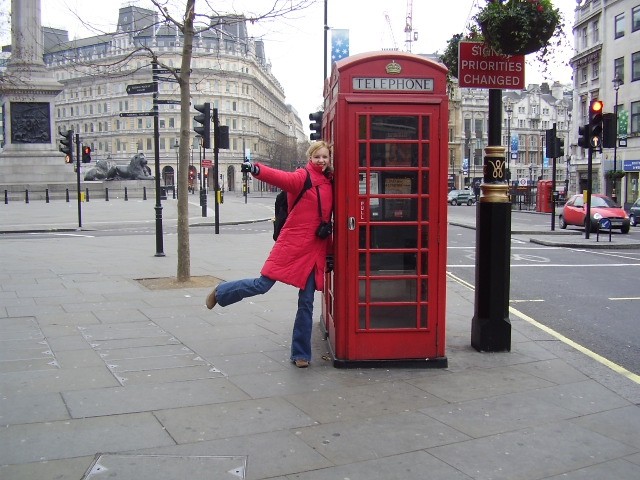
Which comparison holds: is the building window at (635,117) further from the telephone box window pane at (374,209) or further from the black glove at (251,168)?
the black glove at (251,168)

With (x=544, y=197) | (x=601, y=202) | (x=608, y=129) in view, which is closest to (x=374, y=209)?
(x=608, y=129)

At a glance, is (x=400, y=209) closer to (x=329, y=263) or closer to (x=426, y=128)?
(x=426, y=128)

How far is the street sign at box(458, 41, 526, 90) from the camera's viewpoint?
248 inches

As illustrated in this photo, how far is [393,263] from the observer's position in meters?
5.79

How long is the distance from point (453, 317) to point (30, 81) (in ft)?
129

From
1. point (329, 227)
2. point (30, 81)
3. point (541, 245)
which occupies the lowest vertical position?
point (541, 245)

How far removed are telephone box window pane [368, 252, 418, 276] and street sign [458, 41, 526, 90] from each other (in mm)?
1839

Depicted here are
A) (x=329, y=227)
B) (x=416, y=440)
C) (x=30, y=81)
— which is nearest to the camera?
(x=416, y=440)

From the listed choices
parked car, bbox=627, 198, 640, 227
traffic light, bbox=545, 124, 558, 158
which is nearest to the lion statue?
parked car, bbox=627, 198, 640, 227

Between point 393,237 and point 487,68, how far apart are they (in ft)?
6.57

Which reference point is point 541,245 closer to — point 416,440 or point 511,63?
point 511,63

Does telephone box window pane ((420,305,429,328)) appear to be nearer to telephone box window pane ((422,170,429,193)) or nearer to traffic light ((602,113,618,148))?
telephone box window pane ((422,170,429,193))

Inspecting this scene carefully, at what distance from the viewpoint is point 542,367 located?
6.13 m

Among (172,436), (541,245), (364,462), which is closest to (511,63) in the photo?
(364,462)
